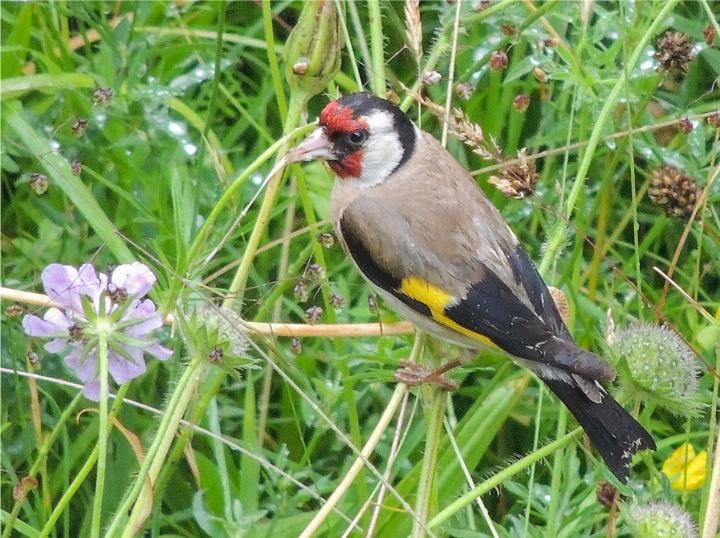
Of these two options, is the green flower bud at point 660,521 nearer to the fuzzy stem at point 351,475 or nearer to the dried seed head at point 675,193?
the fuzzy stem at point 351,475

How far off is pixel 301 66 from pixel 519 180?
423 millimetres

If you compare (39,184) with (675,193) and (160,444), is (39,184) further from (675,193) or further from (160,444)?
(675,193)

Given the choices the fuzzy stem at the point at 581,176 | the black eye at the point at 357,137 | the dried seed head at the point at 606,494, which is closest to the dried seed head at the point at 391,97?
the black eye at the point at 357,137

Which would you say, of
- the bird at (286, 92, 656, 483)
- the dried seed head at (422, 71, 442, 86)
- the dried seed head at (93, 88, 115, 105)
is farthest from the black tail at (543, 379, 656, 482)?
the dried seed head at (93, 88, 115, 105)

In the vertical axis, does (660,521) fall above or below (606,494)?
above

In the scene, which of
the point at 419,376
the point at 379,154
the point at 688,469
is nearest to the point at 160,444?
the point at 419,376

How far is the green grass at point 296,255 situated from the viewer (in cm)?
211

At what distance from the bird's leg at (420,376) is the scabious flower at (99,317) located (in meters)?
0.50

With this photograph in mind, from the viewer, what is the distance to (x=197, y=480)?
242 centimetres

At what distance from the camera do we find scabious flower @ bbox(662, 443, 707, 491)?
2.32 m

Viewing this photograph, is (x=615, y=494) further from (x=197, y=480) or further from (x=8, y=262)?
(x=8, y=262)

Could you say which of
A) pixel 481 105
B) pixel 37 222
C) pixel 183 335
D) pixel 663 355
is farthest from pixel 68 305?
pixel 481 105

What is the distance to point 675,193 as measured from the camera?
91.6 inches

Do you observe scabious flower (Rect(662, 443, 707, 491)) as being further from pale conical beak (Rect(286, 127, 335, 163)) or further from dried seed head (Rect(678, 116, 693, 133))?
pale conical beak (Rect(286, 127, 335, 163))
